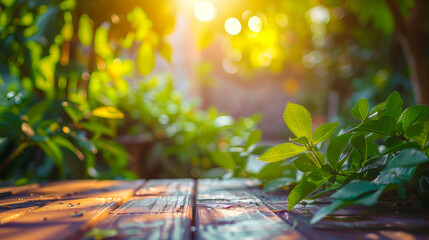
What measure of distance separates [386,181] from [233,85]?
1089cm

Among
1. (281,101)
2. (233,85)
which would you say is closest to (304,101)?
(281,101)

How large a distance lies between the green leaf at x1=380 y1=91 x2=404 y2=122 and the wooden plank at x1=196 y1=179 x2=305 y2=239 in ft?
0.83

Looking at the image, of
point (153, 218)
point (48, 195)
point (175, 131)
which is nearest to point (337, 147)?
point (153, 218)

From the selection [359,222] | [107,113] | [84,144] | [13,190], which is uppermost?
[107,113]

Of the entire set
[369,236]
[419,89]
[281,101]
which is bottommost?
[369,236]

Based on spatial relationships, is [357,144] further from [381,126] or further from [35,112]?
[35,112]

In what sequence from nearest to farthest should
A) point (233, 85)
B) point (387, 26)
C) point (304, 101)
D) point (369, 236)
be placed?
point (369, 236), point (387, 26), point (233, 85), point (304, 101)

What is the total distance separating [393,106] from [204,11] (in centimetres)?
111

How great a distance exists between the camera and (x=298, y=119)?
0.50 m

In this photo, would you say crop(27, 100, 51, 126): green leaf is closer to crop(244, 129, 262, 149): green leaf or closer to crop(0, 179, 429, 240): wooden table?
crop(0, 179, 429, 240): wooden table

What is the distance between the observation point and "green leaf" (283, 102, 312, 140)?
19.7 inches

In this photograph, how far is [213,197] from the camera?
69 centimetres

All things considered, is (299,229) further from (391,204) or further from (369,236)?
(391,204)

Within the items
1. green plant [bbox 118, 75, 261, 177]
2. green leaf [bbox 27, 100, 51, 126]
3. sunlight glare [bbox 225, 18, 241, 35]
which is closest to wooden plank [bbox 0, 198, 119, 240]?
green leaf [bbox 27, 100, 51, 126]
